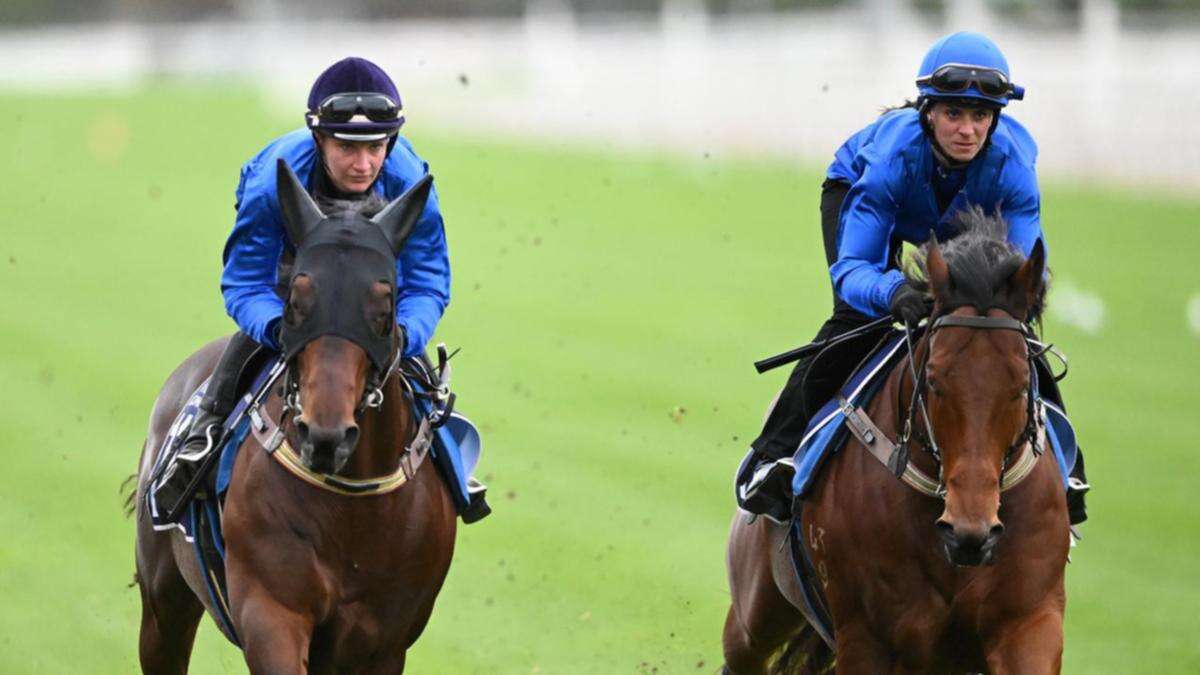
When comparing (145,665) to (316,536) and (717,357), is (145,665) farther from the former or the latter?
(717,357)

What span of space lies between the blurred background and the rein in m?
3.05

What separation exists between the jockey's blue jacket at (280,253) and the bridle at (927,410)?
1490 millimetres

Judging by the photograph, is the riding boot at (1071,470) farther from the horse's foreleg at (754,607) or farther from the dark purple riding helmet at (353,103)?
the dark purple riding helmet at (353,103)

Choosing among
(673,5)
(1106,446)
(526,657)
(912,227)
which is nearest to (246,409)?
(912,227)

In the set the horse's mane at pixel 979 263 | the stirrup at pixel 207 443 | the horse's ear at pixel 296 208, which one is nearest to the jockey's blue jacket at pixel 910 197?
the horse's mane at pixel 979 263

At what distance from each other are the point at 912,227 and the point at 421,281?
165 cm

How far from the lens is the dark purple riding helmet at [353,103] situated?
6051 mm

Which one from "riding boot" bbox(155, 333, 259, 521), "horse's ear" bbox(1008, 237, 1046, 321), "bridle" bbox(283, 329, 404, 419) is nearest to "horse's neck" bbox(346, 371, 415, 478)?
"bridle" bbox(283, 329, 404, 419)

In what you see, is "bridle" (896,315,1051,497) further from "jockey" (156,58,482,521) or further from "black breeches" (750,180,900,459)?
"jockey" (156,58,482,521)

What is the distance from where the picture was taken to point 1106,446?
1302 centimetres

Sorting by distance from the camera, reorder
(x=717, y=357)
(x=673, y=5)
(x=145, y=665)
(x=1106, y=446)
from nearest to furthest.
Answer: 1. (x=145, y=665)
2. (x=1106, y=446)
3. (x=717, y=357)
4. (x=673, y=5)

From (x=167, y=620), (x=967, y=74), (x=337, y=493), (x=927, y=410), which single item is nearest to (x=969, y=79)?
(x=967, y=74)

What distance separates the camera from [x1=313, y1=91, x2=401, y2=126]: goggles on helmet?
6.05m

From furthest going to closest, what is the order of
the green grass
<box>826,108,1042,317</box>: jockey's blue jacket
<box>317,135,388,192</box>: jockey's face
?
the green grass
<box>826,108,1042,317</box>: jockey's blue jacket
<box>317,135,388,192</box>: jockey's face
